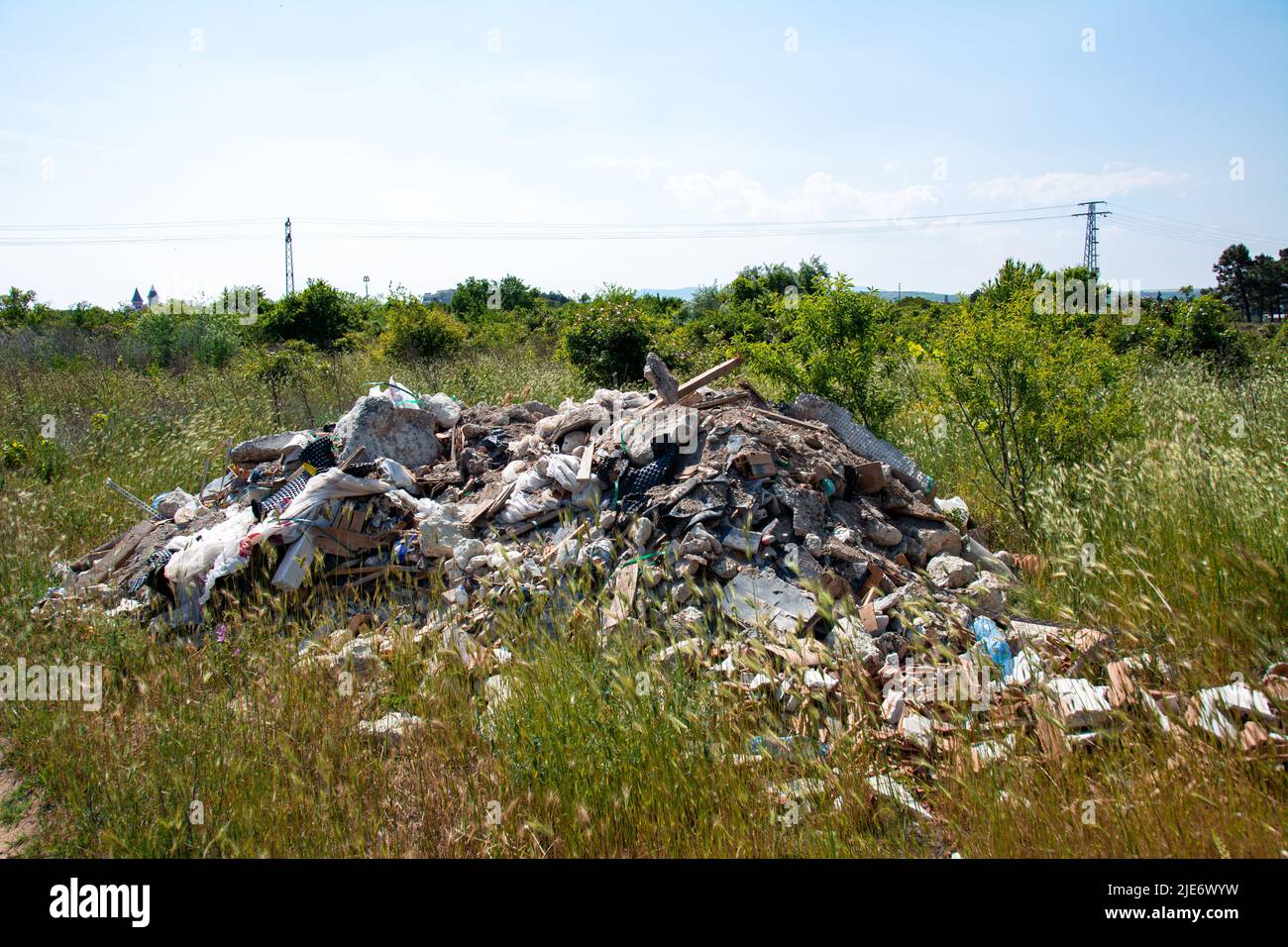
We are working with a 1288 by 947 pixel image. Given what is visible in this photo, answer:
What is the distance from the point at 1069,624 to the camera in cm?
364

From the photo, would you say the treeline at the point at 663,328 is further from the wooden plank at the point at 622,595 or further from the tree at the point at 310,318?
the wooden plank at the point at 622,595

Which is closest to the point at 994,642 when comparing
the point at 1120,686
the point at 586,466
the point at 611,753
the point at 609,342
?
the point at 1120,686

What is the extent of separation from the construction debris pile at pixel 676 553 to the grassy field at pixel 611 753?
175 millimetres

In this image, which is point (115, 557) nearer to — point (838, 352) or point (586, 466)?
point (586, 466)

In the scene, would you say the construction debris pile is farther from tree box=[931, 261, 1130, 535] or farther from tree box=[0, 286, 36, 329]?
tree box=[0, 286, 36, 329]

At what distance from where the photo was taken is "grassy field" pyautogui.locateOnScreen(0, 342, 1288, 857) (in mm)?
2268

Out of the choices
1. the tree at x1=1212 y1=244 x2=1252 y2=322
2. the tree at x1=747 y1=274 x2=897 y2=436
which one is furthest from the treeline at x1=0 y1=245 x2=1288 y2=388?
the tree at x1=1212 y1=244 x2=1252 y2=322

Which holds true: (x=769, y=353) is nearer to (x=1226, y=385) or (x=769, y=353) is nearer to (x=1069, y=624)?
(x=1069, y=624)

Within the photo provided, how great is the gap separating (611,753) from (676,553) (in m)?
1.86

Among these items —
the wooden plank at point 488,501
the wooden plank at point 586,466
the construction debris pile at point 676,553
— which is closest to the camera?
the construction debris pile at point 676,553

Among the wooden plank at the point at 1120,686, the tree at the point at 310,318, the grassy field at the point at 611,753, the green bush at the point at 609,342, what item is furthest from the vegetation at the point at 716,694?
the tree at the point at 310,318

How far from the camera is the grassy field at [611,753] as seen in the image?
2.27 meters

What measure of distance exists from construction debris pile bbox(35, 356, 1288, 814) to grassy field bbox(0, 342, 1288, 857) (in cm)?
18
